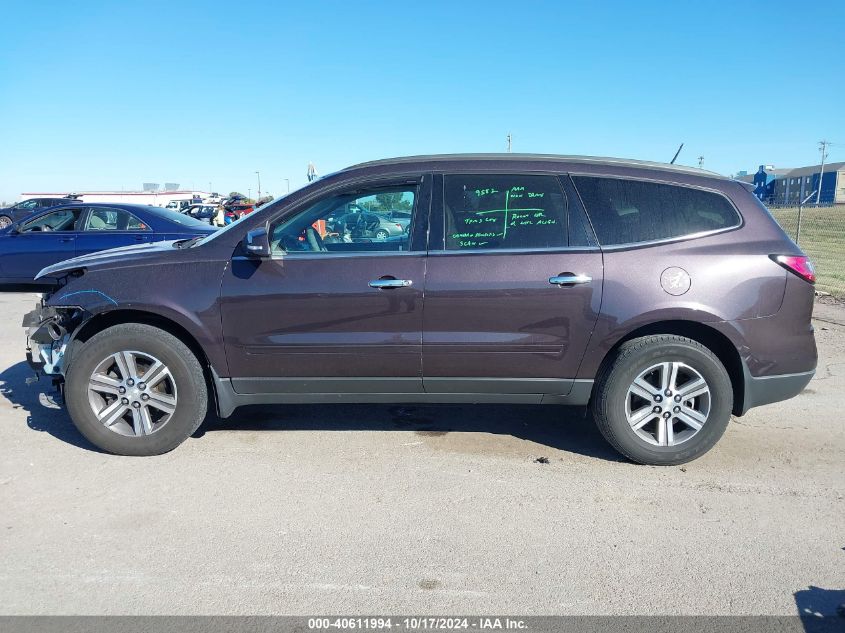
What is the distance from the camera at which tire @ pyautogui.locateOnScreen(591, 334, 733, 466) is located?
3986 millimetres

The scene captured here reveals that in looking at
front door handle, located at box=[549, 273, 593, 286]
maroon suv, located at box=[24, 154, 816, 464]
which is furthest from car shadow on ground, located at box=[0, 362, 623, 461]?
front door handle, located at box=[549, 273, 593, 286]

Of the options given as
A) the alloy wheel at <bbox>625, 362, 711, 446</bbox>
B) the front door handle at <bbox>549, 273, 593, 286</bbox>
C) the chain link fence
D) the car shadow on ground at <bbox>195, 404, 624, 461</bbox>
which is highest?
the front door handle at <bbox>549, 273, 593, 286</bbox>

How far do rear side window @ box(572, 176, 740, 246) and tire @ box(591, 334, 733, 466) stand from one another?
Answer: 2.18ft

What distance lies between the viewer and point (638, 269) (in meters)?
3.94

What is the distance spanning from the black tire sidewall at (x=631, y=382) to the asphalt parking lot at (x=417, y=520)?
4.7 inches

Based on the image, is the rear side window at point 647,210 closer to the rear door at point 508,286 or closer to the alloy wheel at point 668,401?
the rear door at point 508,286

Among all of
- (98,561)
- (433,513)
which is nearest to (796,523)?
(433,513)

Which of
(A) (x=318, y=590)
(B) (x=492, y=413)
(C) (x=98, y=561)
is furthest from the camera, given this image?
(B) (x=492, y=413)

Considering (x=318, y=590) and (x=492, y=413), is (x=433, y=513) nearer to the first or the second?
(x=318, y=590)

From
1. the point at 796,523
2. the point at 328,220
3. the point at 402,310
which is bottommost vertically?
the point at 796,523

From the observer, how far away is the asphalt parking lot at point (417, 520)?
2.82 meters

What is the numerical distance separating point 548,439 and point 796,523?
160 centimetres

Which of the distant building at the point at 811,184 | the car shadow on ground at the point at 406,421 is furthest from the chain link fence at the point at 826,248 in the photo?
the distant building at the point at 811,184

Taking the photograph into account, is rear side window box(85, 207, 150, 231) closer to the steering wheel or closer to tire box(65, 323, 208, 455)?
tire box(65, 323, 208, 455)
